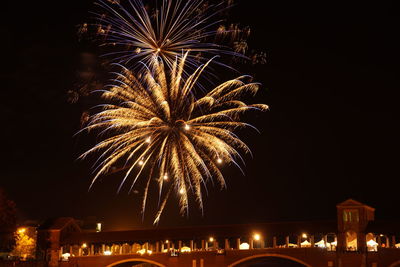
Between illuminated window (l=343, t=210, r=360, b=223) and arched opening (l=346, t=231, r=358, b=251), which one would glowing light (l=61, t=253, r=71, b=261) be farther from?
illuminated window (l=343, t=210, r=360, b=223)

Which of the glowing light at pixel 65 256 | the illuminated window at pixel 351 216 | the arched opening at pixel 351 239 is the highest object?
the illuminated window at pixel 351 216

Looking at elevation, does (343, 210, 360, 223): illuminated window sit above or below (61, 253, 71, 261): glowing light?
above

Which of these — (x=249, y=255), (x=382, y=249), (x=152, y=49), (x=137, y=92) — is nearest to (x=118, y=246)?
(x=249, y=255)

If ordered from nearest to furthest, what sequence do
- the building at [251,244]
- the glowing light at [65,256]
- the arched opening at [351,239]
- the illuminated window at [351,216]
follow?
1. the building at [251,244]
2. the illuminated window at [351,216]
3. the arched opening at [351,239]
4. the glowing light at [65,256]

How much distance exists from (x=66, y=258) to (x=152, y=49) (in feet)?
121

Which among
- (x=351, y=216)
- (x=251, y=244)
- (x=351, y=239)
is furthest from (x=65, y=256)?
(x=351, y=216)

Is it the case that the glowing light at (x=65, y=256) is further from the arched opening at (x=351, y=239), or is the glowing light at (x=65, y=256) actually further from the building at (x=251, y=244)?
the arched opening at (x=351, y=239)

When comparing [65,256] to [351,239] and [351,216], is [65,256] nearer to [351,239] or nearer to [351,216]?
[351,239]

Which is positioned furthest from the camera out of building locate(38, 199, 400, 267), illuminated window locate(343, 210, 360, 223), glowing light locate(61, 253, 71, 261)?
glowing light locate(61, 253, 71, 261)

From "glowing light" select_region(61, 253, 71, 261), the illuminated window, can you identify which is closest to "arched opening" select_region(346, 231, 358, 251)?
the illuminated window

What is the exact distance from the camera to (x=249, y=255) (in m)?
53.6

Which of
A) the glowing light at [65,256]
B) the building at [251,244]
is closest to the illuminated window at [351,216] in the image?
the building at [251,244]

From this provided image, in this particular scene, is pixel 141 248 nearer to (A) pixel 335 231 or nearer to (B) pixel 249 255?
(B) pixel 249 255

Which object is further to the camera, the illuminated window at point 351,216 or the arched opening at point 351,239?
the arched opening at point 351,239
